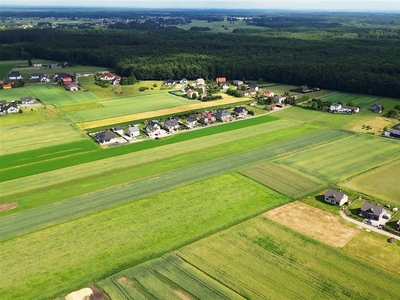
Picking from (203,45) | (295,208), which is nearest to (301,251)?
(295,208)

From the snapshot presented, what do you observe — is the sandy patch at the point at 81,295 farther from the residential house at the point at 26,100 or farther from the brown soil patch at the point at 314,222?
the residential house at the point at 26,100

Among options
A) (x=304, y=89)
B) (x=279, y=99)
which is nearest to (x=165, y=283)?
(x=279, y=99)

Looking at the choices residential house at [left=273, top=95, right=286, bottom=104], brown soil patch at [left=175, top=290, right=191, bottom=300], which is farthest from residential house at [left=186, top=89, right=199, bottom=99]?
brown soil patch at [left=175, top=290, right=191, bottom=300]

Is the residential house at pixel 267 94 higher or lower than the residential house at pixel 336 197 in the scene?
higher

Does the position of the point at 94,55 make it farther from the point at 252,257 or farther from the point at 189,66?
the point at 252,257

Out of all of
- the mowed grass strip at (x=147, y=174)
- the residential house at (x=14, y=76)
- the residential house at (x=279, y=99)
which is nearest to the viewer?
the mowed grass strip at (x=147, y=174)

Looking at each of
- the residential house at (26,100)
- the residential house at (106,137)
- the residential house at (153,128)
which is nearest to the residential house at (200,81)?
the residential house at (153,128)
